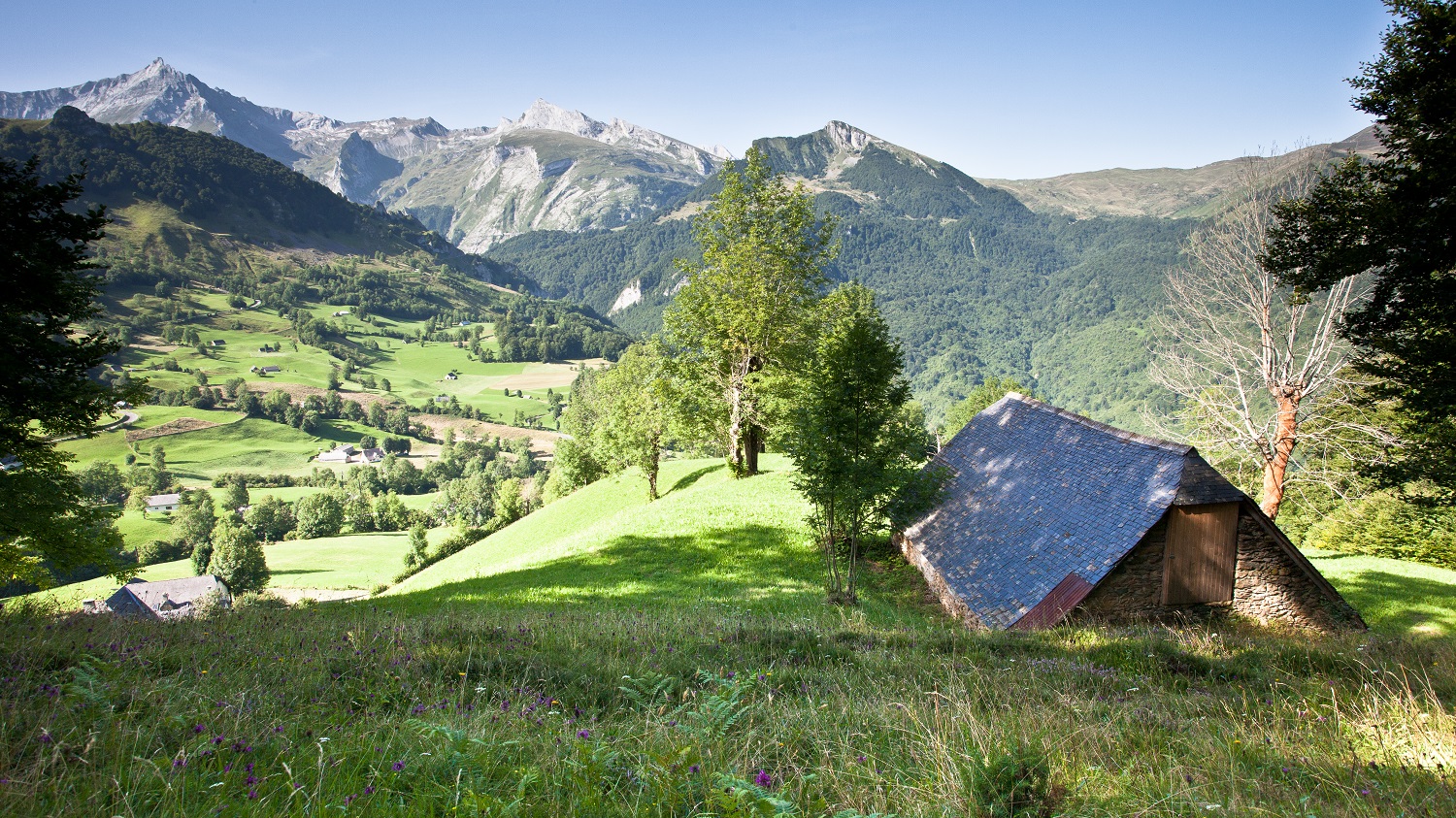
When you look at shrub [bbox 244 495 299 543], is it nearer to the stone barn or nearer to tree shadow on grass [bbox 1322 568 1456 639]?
the stone barn

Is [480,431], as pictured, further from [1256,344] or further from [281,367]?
[1256,344]

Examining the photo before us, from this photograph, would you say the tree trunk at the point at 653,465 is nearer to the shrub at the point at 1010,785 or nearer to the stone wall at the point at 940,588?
the stone wall at the point at 940,588

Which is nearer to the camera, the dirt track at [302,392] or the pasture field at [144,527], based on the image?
the pasture field at [144,527]

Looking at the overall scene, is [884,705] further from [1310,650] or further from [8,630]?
[8,630]

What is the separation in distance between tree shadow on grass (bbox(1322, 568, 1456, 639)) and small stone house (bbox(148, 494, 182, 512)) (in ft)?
411

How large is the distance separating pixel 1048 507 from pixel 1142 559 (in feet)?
8.96

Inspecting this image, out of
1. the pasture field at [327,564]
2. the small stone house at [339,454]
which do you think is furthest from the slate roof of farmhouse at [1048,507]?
the small stone house at [339,454]

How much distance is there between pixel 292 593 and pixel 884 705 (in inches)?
2558

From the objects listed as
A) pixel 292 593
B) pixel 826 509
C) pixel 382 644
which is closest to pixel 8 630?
pixel 382 644

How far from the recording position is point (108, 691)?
4.26 meters

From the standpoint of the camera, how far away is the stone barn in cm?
1369

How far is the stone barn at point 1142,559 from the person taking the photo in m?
13.7

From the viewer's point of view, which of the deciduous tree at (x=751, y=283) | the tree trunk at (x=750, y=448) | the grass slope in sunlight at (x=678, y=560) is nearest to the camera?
the grass slope in sunlight at (x=678, y=560)

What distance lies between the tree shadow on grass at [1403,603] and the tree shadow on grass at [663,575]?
15116 mm
